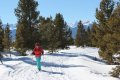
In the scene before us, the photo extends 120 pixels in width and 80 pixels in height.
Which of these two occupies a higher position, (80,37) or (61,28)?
(61,28)

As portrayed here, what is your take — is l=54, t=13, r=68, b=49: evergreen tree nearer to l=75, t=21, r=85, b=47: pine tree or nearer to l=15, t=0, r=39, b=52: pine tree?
l=75, t=21, r=85, b=47: pine tree

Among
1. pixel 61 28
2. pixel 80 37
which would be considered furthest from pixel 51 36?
pixel 80 37

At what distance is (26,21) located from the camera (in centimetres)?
5138

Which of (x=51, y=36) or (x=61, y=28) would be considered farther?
(x=61, y=28)

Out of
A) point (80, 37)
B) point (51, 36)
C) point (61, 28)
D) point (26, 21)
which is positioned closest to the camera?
point (51, 36)

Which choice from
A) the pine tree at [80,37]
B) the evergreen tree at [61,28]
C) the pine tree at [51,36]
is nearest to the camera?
the pine tree at [51,36]

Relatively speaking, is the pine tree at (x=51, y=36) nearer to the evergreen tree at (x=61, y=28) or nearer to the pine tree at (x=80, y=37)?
the evergreen tree at (x=61, y=28)

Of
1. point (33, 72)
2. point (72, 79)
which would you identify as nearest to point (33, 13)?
point (33, 72)

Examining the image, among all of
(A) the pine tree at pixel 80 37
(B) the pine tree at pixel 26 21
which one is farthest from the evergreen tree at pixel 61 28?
(B) the pine tree at pixel 26 21

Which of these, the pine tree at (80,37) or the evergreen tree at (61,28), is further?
the pine tree at (80,37)

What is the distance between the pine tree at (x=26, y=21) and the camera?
1988 inches

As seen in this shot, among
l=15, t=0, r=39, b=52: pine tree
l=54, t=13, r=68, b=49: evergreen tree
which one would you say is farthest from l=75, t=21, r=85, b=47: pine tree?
l=15, t=0, r=39, b=52: pine tree

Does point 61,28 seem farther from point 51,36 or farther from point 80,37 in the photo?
point 51,36

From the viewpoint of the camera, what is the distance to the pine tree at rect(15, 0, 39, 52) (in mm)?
50500
